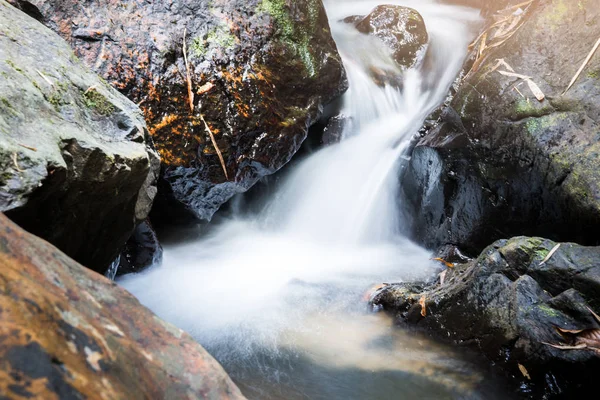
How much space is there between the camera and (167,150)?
13.9ft

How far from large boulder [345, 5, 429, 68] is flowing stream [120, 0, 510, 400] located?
0.72 ft

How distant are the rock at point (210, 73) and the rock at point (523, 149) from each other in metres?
A: 1.84

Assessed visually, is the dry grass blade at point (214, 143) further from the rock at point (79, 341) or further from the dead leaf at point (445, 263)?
the rock at point (79, 341)

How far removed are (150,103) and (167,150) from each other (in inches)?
20.0

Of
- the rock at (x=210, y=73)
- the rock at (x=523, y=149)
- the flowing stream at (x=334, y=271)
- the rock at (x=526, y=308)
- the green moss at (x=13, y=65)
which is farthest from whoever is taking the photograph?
the rock at (x=210, y=73)

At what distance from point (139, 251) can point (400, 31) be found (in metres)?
6.61

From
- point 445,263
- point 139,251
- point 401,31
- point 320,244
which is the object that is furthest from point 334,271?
point 401,31

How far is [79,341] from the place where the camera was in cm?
107

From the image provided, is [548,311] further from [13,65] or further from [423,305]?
[13,65]

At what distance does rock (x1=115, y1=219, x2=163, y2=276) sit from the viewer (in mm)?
4329

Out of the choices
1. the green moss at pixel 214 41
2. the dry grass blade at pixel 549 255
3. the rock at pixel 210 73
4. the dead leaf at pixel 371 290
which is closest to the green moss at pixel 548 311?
the dry grass blade at pixel 549 255

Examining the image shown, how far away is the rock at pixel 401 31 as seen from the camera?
779 cm

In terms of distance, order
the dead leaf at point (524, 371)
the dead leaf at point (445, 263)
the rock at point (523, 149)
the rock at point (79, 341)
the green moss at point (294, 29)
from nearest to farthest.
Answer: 1. the rock at point (79, 341)
2. the dead leaf at point (524, 371)
3. the rock at point (523, 149)
4. the dead leaf at point (445, 263)
5. the green moss at point (294, 29)

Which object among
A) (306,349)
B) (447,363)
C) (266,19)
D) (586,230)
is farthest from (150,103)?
(586,230)
